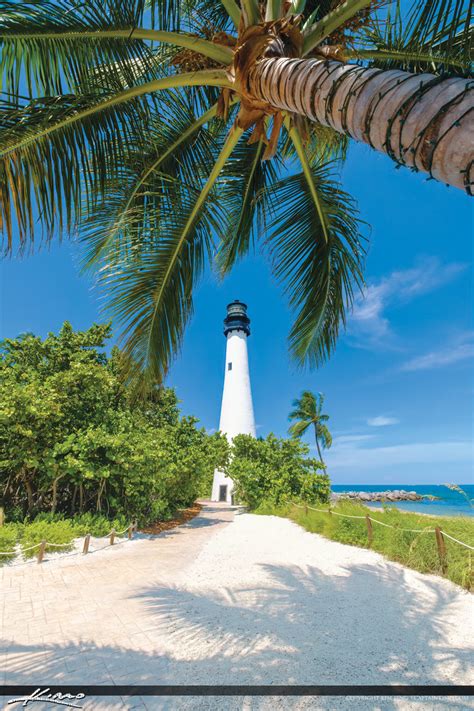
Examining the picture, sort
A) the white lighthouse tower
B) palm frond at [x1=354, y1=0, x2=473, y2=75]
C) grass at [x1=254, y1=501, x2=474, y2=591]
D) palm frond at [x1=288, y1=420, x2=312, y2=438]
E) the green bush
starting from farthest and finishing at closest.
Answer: palm frond at [x1=288, y1=420, x2=312, y2=438]
the white lighthouse tower
the green bush
grass at [x1=254, y1=501, x2=474, y2=591]
palm frond at [x1=354, y1=0, x2=473, y2=75]

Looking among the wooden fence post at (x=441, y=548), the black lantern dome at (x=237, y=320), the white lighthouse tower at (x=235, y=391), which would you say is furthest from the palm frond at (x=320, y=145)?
the black lantern dome at (x=237, y=320)

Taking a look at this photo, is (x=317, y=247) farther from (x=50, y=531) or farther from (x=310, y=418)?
(x=310, y=418)

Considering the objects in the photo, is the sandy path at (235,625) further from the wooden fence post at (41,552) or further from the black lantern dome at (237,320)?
the black lantern dome at (237,320)

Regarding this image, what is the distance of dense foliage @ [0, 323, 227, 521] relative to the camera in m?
9.99

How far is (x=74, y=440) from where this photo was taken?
420 inches

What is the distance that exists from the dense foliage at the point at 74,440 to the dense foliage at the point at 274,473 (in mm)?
4739

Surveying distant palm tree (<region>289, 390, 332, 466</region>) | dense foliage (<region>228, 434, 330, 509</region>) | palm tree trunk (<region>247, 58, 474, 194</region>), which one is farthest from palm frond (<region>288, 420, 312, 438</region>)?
palm tree trunk (<region>247, 58, 474, 194</region>)

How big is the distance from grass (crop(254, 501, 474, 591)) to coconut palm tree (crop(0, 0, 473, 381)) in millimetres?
4959

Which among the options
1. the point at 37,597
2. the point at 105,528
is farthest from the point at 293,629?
the point at 105,528

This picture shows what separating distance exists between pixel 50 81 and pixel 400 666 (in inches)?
287

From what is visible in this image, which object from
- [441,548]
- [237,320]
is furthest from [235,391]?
[441,548]

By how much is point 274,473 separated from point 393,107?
1813 centimetres

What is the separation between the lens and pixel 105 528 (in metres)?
10.9

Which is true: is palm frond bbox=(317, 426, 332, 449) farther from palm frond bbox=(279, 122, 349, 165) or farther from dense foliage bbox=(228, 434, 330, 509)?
palm frond bbox=(279, 122, 349, 165)
